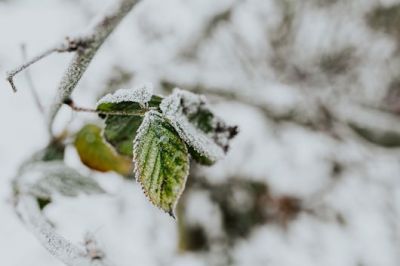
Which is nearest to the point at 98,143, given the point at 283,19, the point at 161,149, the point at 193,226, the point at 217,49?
the point at 161,149

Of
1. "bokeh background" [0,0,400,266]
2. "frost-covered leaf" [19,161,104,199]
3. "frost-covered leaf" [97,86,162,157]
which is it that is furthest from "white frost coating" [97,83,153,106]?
"bokeh background" [0,0,400,266]

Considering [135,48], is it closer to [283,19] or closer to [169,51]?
[169,51]

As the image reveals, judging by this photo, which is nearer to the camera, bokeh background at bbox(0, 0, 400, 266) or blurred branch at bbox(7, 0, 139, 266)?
blurred branch at bbox(7, 0, 139, 266)

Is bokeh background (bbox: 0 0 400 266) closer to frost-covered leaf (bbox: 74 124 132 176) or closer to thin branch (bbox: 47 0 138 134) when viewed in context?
frost-covered leaf (bbox: 74 124 132 176)

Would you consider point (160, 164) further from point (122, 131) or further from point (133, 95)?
point (122, 131)

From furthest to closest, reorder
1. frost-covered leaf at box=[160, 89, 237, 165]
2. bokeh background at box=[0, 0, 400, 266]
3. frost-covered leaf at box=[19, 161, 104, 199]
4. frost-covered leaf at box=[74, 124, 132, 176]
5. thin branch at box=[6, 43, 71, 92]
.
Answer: bokeh background at box=[0, 0, 400, 266] < frost-covered leaf at box=[74, 124, 132, 176] < frost-covered leaf at box=[19, 161, 104, 199] < frost-covered leaf at box=[160, 89, 237, 165] < thin branch at box=[6, 43, 71, 92]

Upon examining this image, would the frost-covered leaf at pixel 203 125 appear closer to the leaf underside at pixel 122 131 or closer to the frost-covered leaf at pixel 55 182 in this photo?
the leaf underside at pixel 122 131

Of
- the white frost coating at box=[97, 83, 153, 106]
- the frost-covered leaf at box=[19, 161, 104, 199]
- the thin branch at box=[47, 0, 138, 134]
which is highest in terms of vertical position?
the thin branch at box=[47, 0, 138, 134]

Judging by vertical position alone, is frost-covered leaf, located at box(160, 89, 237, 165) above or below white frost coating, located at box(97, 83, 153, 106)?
below
